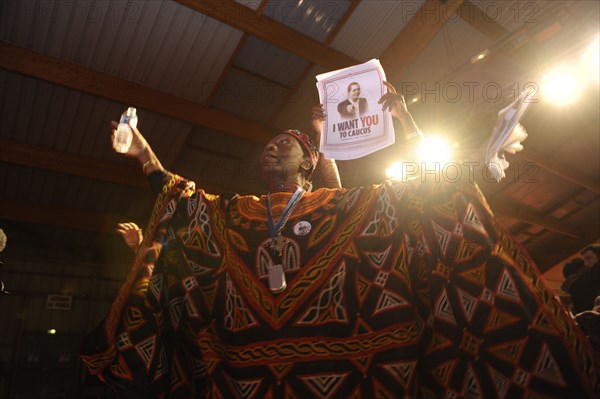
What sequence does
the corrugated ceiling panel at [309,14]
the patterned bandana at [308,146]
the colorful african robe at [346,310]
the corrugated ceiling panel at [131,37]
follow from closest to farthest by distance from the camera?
the colorful african robe at [346,310]
the patterned bandana at [308,146]
the corrugated ceiling panel at [131,37]
the corrugated ceiling panel at [309,14]

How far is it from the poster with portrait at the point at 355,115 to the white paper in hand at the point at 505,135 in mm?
461

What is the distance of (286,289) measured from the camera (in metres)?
1.68

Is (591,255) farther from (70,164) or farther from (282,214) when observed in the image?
(70,164)

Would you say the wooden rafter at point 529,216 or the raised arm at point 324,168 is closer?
the raised arm at point 324,168

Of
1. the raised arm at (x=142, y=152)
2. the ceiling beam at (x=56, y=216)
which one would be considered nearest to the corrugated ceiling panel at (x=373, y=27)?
the raised arm at (x=142, y=152)

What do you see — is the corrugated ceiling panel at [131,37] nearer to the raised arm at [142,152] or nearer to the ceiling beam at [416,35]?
the ceiling beam at [416,35]

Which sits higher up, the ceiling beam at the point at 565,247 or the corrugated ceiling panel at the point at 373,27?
the corrugated ceiling panel at the point at 373,27

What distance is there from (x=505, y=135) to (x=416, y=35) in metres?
3.55

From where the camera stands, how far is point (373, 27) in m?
4.81

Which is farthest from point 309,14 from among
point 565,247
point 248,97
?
point 565,247

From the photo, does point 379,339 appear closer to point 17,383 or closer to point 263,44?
point 263,44

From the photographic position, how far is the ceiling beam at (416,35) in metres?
4.51

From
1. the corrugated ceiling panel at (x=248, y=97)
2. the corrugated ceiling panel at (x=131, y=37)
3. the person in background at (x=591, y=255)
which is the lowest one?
the person in background at (x=591, y=255)

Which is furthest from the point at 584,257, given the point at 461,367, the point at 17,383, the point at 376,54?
the point at 17,383
